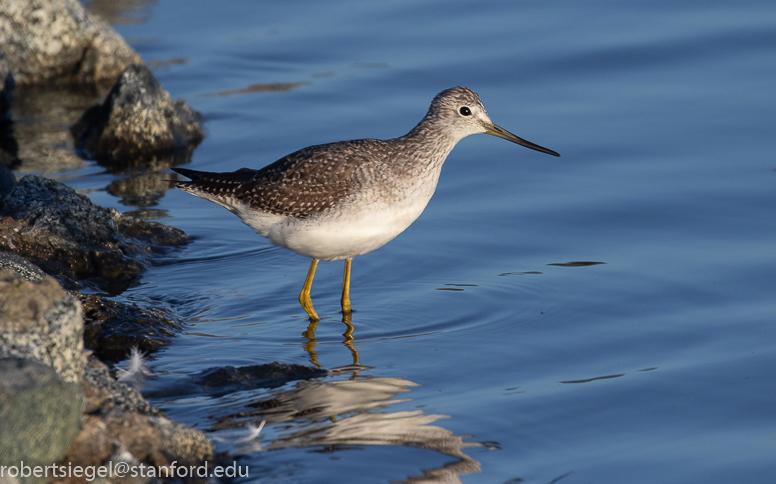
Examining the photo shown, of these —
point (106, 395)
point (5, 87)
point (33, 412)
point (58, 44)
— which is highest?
point (58, 44)

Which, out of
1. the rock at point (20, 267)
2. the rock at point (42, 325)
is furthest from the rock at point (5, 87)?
the rock at point (42, 325)

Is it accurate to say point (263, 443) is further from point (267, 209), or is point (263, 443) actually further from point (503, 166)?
point (503, 166)

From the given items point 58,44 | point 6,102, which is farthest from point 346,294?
point 58,44

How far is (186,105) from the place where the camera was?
12508mm

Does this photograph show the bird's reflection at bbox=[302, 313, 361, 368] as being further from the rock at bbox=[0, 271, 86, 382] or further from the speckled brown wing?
the rock at bbox=[0, 271, 86, 382]

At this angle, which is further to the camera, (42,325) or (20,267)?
(20,267)

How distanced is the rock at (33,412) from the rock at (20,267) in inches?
84.7

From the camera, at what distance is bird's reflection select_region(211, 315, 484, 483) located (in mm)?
5480

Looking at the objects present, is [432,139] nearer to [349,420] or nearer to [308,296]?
[308,296]

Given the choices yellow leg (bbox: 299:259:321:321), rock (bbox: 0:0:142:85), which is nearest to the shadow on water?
yellow leg (bbox: 299:259:321:321)

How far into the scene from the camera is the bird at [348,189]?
7.25 m

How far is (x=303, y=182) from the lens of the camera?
748 centimetres

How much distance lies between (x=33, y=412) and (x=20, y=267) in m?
2.50

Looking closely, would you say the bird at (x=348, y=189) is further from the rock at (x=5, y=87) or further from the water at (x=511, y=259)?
the rock at (x=5, y=87)
